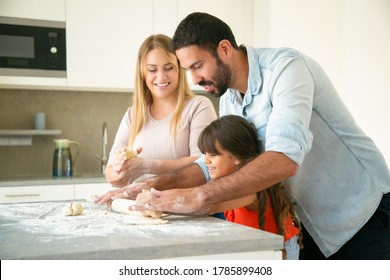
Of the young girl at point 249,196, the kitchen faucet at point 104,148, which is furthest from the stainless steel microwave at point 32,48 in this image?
the young girl at point 249,196

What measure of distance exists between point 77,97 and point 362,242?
2477 mm

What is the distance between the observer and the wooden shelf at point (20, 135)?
3.01 m

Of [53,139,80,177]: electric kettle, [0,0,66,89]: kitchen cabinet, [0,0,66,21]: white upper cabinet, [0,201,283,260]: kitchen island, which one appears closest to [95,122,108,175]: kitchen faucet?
[53,139,80,177]: electric kettle

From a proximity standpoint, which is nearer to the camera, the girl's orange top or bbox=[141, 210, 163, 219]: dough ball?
bbox=[141, 210, 163, 219]: dough ball

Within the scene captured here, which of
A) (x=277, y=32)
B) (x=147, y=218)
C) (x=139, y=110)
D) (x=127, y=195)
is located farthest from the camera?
(x=277, y=32)

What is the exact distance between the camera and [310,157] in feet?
4.41

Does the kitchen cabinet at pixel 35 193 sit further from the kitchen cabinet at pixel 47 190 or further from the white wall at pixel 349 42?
the white wall at pixel 349 42

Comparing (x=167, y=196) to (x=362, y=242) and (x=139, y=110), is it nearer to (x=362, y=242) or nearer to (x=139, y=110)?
(x=362, y=242)

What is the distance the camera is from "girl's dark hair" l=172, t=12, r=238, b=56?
1.43 meters

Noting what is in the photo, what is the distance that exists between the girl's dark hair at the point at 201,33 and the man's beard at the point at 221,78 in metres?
0.04

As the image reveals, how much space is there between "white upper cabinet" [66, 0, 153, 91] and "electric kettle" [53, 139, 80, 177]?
395mm

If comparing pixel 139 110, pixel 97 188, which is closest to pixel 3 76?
pixel 97 188

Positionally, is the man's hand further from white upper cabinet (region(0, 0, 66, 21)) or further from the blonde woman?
white upper cabinet (region(0, 0, 66, 21))

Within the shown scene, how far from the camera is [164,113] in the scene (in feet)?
6.34
